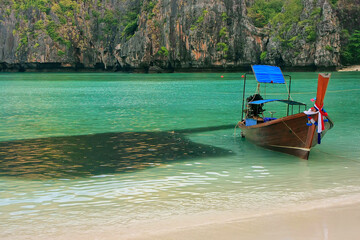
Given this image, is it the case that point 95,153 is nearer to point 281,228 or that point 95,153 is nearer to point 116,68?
point 281,228

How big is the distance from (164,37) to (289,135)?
114 meters

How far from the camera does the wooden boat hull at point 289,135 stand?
12922 mm

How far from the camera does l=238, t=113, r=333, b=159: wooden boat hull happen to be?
12.9 m

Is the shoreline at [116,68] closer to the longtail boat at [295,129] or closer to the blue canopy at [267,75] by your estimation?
the blue canopy at [267,75]

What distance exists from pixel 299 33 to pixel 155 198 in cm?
11364

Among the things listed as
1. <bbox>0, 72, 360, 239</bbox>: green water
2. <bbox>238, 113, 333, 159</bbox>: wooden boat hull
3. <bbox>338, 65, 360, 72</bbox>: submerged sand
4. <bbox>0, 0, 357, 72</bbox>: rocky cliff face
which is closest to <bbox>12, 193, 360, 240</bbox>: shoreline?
<bbox>0, 72, 360, 239</bbox>: green water

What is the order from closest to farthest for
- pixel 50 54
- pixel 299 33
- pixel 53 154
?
pixel 53 154
pixel 299 33
pixel 50 54

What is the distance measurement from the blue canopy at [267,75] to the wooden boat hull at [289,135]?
2294mm

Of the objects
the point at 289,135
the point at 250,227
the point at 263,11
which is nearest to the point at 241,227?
the point at 250,227

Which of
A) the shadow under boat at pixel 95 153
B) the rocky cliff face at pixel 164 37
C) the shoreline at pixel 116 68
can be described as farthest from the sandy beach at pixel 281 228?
the shoreline at pixel 116 68

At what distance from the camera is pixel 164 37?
409ft

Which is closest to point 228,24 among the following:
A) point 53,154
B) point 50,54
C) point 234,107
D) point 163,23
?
point 163,23

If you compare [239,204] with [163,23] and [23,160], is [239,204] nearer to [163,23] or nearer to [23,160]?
[23,160]

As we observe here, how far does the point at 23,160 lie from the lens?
13.2m
